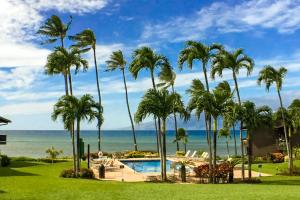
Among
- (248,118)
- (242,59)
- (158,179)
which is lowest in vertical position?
(158,179)

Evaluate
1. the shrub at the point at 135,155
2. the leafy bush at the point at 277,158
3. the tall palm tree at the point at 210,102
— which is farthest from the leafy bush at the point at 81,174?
the leafy bush at the point at 277,158

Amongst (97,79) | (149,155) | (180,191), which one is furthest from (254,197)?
(97,79)

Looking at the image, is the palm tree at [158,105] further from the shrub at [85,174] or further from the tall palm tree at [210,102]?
the shrub at [85,174]

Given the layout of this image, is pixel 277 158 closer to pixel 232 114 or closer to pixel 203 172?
pixel 203 172

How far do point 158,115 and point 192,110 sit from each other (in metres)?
2.05

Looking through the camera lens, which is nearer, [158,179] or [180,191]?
[180,191]

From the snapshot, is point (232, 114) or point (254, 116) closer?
point (232, 114)

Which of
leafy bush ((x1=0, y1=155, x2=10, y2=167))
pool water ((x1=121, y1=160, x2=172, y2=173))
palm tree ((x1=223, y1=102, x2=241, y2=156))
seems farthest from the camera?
pool water ((x1=121, y1=160, x2=172, y2=173))

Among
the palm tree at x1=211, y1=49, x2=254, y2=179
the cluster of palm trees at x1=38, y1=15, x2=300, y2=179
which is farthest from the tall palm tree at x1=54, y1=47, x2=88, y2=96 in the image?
the palm tree at x1=211, y1=49, x2=254, y2=179

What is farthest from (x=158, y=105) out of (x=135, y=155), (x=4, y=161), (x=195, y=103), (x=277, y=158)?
(x=135, y=155)

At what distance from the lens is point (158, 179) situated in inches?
1014

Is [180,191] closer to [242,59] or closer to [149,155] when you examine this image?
[242,59]

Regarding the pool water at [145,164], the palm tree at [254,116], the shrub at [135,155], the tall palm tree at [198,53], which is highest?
the tall palm tree at [198,53]

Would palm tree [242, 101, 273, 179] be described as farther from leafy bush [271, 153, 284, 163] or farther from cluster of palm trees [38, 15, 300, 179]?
leafy bush [271, 153, 284, 163]
